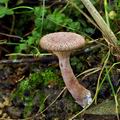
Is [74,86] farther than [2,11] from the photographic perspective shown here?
No

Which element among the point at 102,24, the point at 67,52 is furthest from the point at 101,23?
the point at 67,52

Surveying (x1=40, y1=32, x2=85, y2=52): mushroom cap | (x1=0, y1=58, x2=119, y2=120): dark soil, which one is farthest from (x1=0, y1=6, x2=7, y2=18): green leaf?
(x1=40, y1=32, x2=85, y2=52): mushroom cap

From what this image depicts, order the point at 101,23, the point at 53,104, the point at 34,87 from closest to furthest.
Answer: the point at 101,23 → the point at 53,104 → the point at 34,87

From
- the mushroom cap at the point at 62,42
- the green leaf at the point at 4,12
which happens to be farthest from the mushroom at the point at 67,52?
the green leaf at the point at 4,12

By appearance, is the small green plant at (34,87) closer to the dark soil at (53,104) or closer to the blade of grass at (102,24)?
the dark soil at (53,104)

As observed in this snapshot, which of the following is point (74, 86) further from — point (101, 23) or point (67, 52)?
point (101, 23)

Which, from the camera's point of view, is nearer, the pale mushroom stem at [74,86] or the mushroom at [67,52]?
the mushroom at [67,52]

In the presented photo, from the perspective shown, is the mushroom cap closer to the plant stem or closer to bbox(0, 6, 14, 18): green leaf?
Answer: the plant stem
